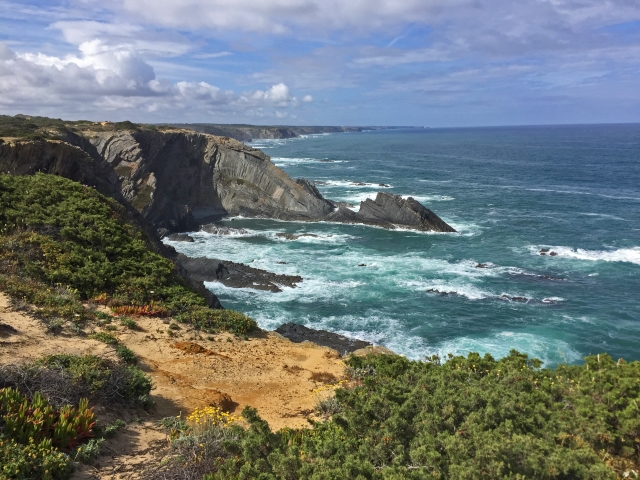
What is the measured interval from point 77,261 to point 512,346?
2193 centimetres

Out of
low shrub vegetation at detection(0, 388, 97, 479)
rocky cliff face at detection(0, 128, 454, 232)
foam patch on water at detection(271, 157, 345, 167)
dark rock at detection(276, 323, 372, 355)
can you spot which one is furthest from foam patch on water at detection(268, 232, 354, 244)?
foam patch on water at detection(271, 157, 345, 167)

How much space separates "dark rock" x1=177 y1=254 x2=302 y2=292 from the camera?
3497 cm

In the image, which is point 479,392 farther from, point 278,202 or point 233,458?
point 278,202

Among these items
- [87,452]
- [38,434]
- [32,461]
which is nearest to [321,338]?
[87,452]

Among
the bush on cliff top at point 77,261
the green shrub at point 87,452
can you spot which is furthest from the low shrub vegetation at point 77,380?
the bush on cliff top at point 77,261

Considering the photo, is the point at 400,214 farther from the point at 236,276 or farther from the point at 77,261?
the point at 77,261

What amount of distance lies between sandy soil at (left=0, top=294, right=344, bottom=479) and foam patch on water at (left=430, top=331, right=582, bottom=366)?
37.4 feet

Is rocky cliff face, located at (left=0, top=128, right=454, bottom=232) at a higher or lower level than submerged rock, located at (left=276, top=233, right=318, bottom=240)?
higher

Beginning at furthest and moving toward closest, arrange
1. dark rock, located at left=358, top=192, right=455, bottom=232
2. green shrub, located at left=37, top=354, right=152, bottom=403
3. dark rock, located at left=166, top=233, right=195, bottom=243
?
1. dark rock, located at left=358, top=192, right=455, bottom=232
2. dark rock, located at left=166, top=233, right=195, bottom=243
3. green shrub, located at left=37, top=354, right=152, bottom=403

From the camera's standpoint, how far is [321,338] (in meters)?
25.0

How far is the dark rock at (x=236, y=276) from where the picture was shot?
3497 cm

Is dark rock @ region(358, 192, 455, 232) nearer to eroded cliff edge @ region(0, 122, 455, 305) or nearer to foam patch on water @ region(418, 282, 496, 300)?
eroded cliff edge @ region(0, 122, 455, 305)

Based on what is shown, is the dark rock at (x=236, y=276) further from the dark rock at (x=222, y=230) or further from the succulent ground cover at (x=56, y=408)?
the succulent ground cover at (x=56, y=408)

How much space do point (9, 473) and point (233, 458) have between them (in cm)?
315
